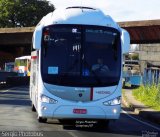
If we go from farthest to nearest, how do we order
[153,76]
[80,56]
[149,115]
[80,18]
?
[153,76], [149,115], [80,18], [80,56]

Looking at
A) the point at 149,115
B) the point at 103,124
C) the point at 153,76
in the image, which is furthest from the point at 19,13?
the point at 103,124

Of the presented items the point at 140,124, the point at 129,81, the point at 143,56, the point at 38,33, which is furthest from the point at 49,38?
the point at 143,56

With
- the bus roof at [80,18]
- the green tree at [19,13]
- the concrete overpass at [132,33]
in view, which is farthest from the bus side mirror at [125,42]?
the green tree at [19,13]

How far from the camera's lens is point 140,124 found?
17.2m

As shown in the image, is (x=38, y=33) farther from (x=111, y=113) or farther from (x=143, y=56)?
(x=143, y=56)

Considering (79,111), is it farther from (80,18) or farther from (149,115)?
(149,115)

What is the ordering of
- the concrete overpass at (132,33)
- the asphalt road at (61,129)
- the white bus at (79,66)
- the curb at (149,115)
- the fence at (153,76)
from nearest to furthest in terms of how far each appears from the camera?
the asphalt road at (61,129) < the white bus at (79,66) < the curb at (149,115) < the fence at (153,76) < the concrete overpass at (132,33)

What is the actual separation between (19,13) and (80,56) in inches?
3234

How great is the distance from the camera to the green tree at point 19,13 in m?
94.5

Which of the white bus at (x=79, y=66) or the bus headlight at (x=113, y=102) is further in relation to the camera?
the bus headlight at (x=113, y=102)

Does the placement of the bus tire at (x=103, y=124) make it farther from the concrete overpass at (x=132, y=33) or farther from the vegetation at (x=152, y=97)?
the concrete overpass at (x=132, y=33)

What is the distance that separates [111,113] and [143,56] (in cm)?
9891

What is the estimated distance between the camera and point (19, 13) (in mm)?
95000

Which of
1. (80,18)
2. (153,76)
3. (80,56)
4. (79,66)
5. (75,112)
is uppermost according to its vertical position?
(80,18)
